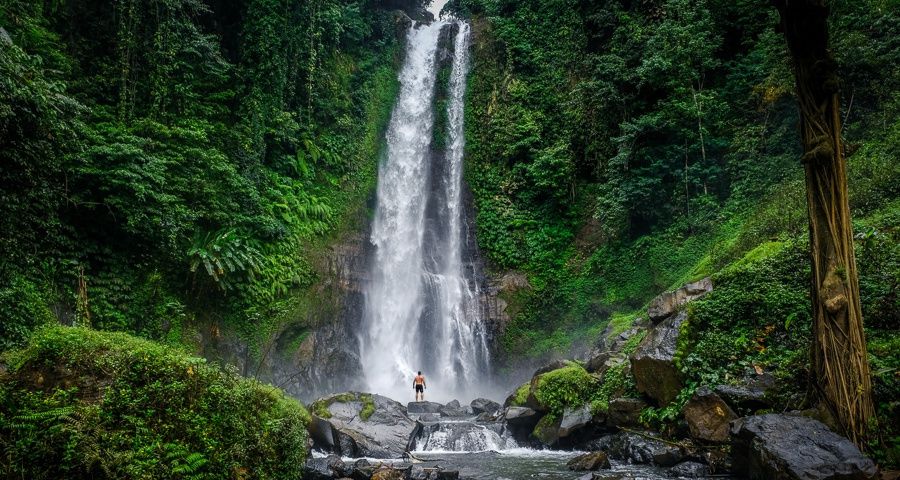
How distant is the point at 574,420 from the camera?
9.85m

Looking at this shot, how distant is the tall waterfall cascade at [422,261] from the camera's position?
19.3 metres

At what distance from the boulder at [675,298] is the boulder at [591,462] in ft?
12.4

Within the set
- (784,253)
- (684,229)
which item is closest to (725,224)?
(684,229)

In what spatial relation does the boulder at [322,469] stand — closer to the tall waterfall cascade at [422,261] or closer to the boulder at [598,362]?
the boulder at [598,362]

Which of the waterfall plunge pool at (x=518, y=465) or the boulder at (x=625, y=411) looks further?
the boulder at (x=625, y=411)

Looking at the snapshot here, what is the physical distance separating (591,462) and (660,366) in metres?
2.10

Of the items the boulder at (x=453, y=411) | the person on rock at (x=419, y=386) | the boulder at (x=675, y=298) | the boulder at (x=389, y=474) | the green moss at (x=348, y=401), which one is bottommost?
the boulder at (x=389, y=474)

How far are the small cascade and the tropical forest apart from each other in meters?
0.07

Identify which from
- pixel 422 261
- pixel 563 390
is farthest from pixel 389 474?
pixel 422 261

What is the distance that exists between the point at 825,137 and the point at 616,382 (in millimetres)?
6066

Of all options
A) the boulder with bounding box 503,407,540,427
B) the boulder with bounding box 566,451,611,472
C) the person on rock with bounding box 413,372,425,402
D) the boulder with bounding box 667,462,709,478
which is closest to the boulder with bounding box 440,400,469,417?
the person on rock with bounding box 413,372,425,402

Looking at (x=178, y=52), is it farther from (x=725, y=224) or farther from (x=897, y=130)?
(x=897, y=130)

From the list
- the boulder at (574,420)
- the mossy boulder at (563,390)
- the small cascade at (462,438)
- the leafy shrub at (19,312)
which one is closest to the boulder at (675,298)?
the mossy boulder at (563,390)

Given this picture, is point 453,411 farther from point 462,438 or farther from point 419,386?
point 462,438
